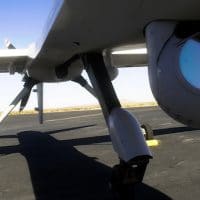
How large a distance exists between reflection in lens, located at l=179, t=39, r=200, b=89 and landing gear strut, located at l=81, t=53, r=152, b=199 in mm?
1881

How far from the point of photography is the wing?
37.9 feet

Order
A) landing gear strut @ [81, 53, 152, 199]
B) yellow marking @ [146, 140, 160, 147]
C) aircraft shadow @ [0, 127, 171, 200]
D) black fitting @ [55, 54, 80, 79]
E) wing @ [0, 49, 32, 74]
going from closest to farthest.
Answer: landing gear strut @ [81, 53, 152, 199] → aircraft shadow @ [0, 127, 171, 200] → black fitting @ [55, 54, 80, 79] → wing @ [0, 49, 32, 74] → yellow marking @ [146, 140, 160, 147]

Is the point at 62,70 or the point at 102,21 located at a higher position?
the point at 102,21

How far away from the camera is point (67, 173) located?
938 centimetres

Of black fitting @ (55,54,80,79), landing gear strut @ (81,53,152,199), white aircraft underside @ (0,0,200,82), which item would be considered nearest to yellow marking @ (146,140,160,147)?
black fitting @ (55,54,80,79)

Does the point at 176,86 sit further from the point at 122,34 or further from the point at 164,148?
the point at 164,148

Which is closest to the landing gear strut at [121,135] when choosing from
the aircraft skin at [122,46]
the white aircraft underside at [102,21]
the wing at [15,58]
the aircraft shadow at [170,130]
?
the aircraft skin at [122,46]

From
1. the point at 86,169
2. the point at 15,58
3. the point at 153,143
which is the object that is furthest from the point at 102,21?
the point at 153,143

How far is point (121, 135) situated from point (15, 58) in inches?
257

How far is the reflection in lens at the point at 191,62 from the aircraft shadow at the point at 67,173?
115 inches

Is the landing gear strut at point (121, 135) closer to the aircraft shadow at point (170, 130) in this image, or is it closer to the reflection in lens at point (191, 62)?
the reflection in lens at point (191, 62)

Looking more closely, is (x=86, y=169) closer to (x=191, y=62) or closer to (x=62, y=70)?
(x=62, y=70)

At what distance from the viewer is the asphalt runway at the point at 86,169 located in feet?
24.5

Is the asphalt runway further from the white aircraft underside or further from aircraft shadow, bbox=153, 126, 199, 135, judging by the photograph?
the white aircraft underside
